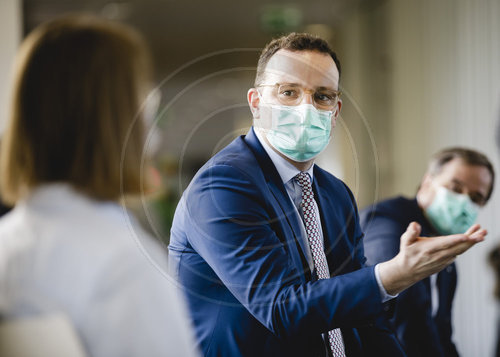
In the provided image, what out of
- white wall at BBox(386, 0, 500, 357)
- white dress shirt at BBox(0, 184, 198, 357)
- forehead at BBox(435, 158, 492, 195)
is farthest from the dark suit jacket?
white wall at BBox(386, 0, 500, 357)

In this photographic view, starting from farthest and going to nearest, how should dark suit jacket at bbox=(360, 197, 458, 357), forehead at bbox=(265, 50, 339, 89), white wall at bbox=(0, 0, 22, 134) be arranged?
white wall at bbox=(0, 0, 22, 134), dark suit jacket at bbox=(360, 197, 458, 357), forehead at bbox=(265, 50, 339, 89)

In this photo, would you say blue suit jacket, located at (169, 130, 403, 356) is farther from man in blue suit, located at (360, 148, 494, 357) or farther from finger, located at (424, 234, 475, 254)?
man in blue suit, located at (360, 148, 494, 357)

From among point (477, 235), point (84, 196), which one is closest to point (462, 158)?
point (477, 235)

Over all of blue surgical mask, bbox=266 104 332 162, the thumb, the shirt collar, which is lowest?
the thumb

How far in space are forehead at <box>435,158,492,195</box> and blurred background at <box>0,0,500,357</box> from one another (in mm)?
159

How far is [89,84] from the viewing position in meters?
0.77

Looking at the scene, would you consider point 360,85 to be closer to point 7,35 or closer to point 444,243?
point 7,35

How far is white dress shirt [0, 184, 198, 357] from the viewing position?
71 centimetres

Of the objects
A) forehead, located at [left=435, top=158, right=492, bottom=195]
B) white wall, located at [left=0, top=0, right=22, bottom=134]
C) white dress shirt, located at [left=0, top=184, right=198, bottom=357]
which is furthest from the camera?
white wall, located at [left=0, top=0, right=22, bottom=134]

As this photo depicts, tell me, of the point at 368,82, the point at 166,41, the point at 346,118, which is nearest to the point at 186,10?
the point at 166,41

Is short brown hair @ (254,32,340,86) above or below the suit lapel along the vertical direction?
above

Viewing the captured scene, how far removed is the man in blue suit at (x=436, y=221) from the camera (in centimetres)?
112

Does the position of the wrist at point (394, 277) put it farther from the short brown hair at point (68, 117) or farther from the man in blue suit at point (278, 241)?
the short brown hair at point (68, 117)

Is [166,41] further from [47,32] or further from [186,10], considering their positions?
[47,32]
